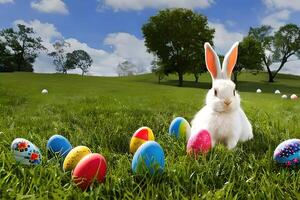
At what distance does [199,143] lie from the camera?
345 cm

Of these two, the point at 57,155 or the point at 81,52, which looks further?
the point at 81,52

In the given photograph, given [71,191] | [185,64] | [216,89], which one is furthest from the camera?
[185,64]

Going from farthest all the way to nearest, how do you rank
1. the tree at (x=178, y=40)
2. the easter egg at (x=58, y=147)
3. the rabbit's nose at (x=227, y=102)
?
the tree at (x=178, y=40), the rabbit's nose at (x=227, y=102), the easter egg at (x=58, y=147)

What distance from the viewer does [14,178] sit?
9.43 feet

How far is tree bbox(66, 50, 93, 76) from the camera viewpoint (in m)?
89.6

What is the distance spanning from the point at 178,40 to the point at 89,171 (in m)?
41.7

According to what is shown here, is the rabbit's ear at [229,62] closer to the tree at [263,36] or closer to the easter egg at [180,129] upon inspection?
the easter egg at [180,129]

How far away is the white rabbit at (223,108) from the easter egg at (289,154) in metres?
0.70

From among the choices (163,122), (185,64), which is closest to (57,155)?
(163,122)

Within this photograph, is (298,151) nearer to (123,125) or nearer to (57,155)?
(57,155)

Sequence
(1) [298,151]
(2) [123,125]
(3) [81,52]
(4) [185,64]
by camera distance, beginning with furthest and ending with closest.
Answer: (3) [81,52], (4) [185,64], (2) [123,125], (1) [298,151]

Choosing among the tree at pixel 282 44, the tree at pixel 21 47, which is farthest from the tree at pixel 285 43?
the tree at pixel 21 47

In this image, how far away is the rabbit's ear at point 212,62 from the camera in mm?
4117

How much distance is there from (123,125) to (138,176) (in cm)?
259
